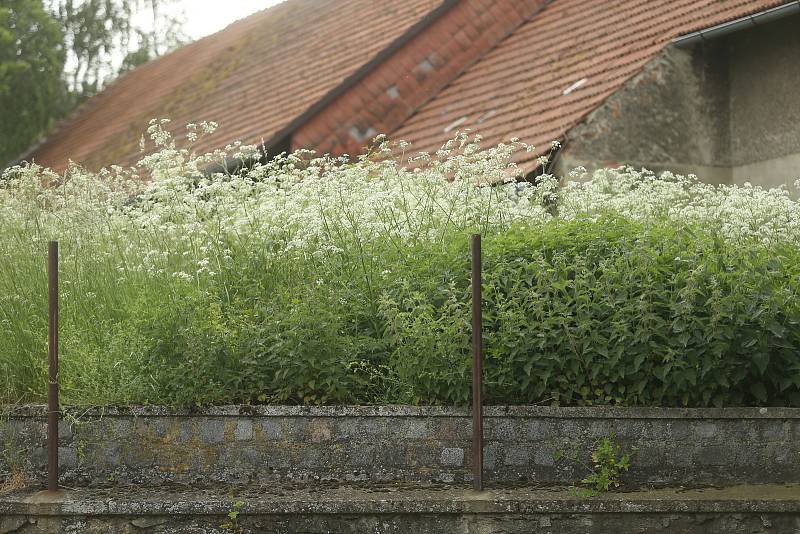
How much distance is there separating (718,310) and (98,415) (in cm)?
346

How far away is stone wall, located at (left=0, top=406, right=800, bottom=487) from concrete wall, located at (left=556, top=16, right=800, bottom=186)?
15.6 ft

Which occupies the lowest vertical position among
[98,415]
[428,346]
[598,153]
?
[98,415]

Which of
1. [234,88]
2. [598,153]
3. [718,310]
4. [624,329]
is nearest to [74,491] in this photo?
[624,329]

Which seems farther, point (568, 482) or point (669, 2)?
point (669, 2)

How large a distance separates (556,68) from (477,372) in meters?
6.91

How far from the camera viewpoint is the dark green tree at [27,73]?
19.4 meters

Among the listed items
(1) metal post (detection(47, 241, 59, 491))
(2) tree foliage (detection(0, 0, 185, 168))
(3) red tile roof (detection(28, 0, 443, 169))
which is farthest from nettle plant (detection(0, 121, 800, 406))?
(2) tree foliage (detection(0, 0, 185, 168))

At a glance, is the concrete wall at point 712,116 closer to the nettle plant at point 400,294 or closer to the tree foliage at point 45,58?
the nettle plant at point 400,294

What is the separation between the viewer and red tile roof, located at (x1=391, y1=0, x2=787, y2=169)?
32.4 ft

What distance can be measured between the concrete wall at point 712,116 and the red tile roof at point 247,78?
4.17 m

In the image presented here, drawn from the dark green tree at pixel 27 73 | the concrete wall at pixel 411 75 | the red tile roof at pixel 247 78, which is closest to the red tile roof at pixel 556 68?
the concrete wall at pixel 411 75

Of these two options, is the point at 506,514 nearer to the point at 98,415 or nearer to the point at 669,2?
the point at 98,415

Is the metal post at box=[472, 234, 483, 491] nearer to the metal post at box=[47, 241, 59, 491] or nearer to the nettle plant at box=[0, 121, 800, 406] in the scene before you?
the nettle plant at box=[0, 121, 800, 406]

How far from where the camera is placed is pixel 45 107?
20.7m
